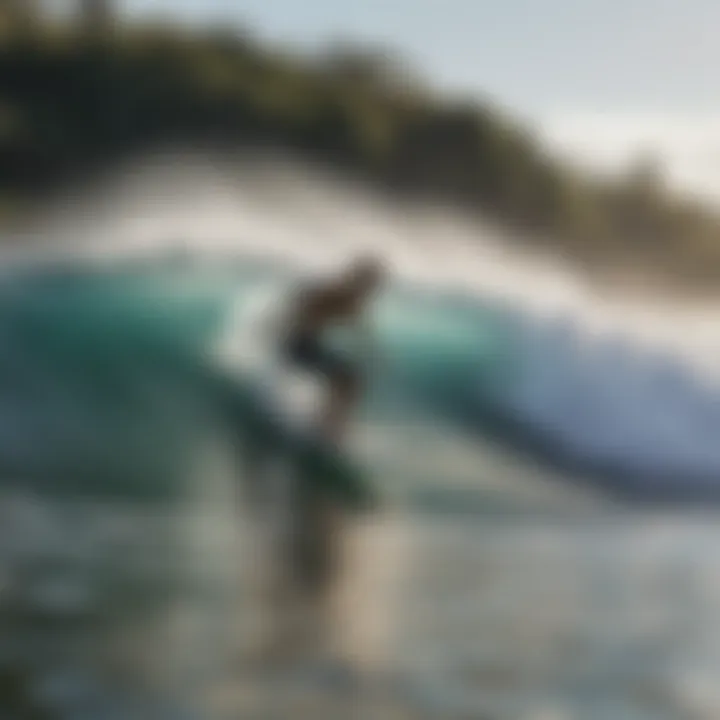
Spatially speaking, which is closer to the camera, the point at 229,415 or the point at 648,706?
the point at 648,706

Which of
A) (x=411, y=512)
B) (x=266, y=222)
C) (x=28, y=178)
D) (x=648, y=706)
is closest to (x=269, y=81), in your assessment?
(x=266, y=222)

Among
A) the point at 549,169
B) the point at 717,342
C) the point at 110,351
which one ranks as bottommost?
the point at 110,351

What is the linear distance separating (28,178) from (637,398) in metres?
0.66

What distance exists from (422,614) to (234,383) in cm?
30

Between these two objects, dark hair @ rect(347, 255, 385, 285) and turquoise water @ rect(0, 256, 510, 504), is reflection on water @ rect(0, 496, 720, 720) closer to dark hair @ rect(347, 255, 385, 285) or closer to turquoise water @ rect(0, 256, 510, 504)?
turquoise water @ rect(0, 256, 510, 504)

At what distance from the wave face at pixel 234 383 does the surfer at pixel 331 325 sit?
23 mm

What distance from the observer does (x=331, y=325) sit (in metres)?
1.34

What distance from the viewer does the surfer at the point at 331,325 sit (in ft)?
4.39

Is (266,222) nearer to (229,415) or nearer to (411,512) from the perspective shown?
(229,415)

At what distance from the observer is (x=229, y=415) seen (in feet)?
4.40

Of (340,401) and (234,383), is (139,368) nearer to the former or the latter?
(234,383)

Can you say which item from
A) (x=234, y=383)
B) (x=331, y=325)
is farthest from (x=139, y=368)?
(x=331, y=325)

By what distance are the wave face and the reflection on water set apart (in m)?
0.05

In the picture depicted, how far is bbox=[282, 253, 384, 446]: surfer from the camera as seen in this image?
4.39 ft
